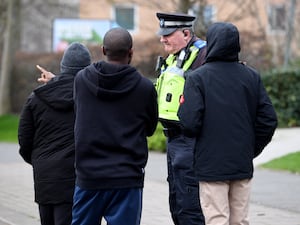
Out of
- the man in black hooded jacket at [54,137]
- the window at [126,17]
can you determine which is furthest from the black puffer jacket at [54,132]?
the window at [126,17]

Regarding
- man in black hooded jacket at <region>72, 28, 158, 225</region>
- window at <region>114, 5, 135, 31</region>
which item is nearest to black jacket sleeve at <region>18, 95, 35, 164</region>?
man in black hooded jacket at <region>72, 28, 158, 225</region>

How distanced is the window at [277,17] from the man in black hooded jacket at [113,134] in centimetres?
2551

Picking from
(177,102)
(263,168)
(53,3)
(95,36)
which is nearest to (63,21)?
(95,36)

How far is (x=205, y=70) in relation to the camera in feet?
18.2

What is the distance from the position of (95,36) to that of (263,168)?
58.0 ft

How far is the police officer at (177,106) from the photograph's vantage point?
20.1 feet

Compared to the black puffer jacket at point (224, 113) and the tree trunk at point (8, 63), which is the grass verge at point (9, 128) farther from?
the black puffer jacket at point (224, 113)

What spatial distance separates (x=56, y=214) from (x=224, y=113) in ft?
5.71

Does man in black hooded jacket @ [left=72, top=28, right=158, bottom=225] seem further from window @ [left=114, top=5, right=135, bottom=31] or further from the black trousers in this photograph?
window @ [left=114, top=5, right=135, bottom=31]

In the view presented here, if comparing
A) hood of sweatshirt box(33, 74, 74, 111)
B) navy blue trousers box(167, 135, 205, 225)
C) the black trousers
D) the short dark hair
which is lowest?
the black trousers

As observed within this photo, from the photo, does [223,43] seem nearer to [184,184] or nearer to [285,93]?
[184,184]

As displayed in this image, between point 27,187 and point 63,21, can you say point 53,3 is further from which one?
point 27,187

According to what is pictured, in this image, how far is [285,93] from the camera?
2012cm

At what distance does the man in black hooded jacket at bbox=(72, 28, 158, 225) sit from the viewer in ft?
16.9
